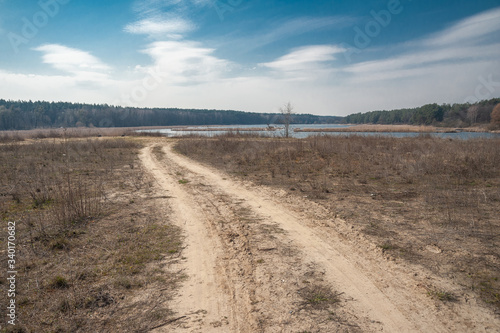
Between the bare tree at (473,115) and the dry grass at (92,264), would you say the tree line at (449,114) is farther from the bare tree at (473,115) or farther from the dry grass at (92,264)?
the dry grass at (92,264)

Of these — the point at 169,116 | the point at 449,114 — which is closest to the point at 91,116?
the point at 169,116

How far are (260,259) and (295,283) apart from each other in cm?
102

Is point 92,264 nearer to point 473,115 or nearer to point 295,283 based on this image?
point 295,283

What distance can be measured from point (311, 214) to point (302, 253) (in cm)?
256

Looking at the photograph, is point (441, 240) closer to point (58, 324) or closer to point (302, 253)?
Result: point (302, 253)

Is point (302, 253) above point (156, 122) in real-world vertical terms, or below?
below

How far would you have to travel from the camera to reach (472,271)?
4.80 metres

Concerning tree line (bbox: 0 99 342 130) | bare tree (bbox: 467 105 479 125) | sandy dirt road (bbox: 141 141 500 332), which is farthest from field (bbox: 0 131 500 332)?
bare tree (bbox: 467 105 479 125)

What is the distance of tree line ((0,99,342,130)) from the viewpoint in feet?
346

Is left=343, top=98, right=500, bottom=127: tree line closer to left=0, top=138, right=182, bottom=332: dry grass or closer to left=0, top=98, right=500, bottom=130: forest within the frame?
left=0, top=98, right=500, bottom=130: forest

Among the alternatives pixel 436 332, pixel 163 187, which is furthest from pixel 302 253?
pixel 163 187

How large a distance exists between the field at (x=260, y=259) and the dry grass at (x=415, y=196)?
0.05m

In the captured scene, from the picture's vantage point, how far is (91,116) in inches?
4808

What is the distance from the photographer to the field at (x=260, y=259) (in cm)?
377
